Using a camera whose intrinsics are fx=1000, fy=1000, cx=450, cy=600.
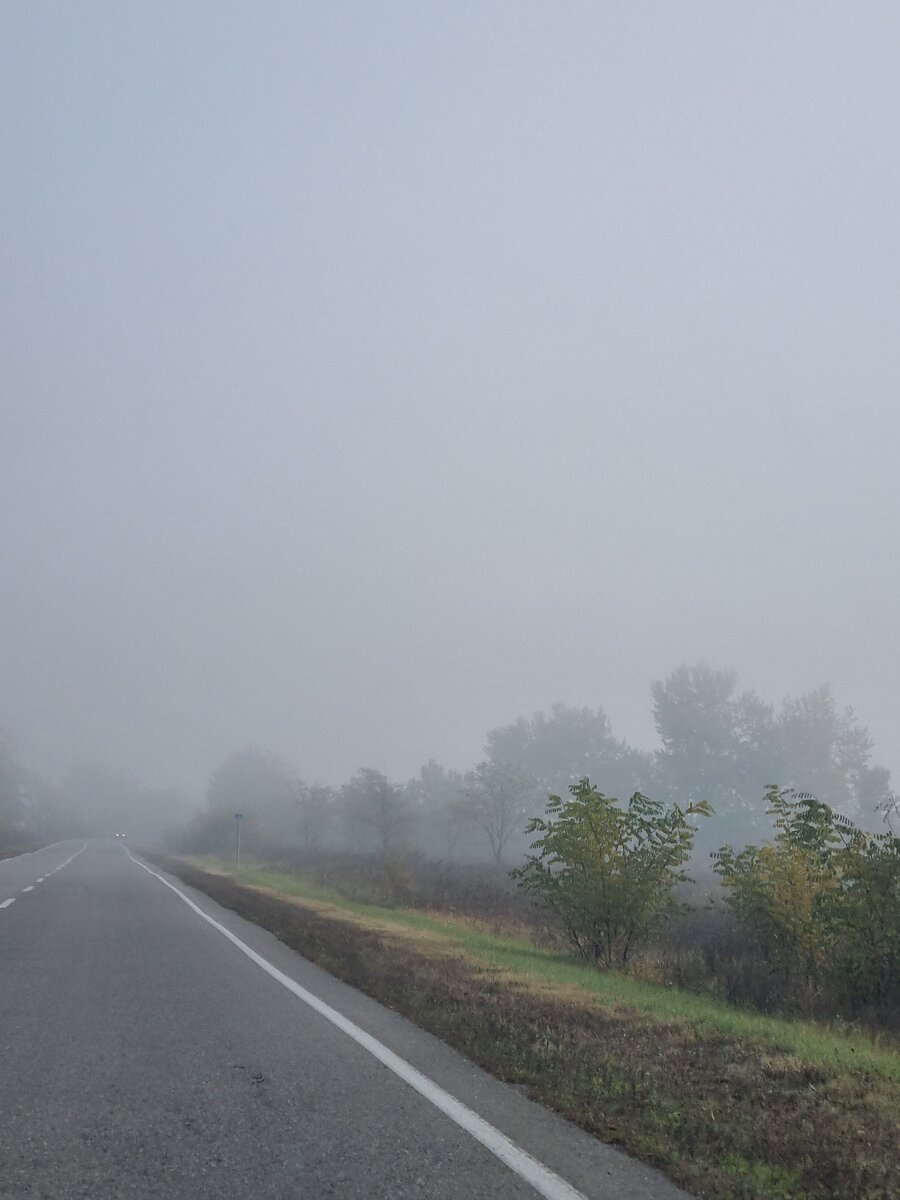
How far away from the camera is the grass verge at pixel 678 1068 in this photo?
5.14 m

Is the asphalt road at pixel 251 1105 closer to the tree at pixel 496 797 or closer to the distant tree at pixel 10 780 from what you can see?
the tree at pixel 496 797

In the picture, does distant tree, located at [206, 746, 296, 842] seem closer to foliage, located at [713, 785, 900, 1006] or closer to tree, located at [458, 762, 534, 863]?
tree, located at [458, 762, 534, 863]

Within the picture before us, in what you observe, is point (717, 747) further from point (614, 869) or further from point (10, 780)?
point (10, 780)

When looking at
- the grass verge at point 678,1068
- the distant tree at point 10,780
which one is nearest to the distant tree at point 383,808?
the grass verge at point 678,1068

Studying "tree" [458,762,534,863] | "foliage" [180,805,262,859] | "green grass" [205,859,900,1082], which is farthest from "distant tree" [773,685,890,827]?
"green grass" [205,859,900,1082]

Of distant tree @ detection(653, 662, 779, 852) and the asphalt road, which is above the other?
distant tree @ detection(653, 662, 779, 852)

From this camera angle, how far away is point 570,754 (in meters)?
89.7

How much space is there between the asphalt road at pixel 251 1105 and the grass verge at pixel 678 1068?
1.16 feet

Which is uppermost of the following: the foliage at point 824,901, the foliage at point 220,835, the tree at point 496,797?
the tree at point 496,797

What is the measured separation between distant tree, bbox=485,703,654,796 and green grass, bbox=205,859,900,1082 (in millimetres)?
70839

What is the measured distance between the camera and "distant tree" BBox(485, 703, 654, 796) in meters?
88.9

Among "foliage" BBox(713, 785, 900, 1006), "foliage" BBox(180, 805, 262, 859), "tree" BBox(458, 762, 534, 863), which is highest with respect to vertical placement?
"tree" BBox(458, 762, 534, 863)

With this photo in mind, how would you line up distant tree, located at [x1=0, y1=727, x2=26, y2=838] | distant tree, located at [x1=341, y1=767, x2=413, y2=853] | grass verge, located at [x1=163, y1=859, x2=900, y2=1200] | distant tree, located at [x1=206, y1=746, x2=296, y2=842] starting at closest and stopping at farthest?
grass verge, located at [x1=163, y1=859, x2=900, y2=1200] → distant tree, located at [x1=341, y1=767, x2=413, y2=853] → distant tree, located at [x1=206, y1=746, x2=296, y2=842] → distant tree, located at [x1=0, y1=727, x2=26, y2=838]

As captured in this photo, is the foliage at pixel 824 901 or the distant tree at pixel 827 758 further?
the distant tree at pixel 827 758
